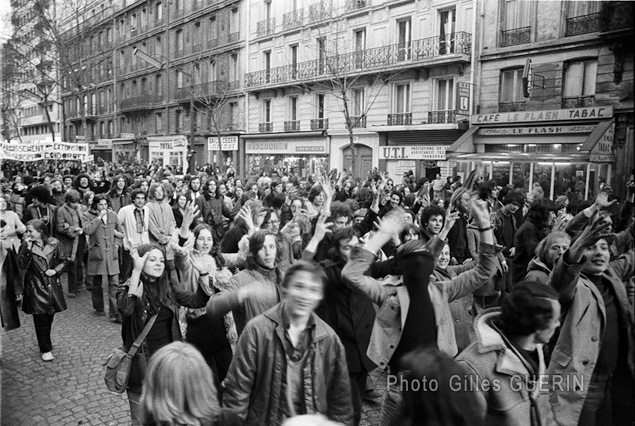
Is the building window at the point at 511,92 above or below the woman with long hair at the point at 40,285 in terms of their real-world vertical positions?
above

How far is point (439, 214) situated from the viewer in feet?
16.8

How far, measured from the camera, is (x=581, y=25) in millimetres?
14617

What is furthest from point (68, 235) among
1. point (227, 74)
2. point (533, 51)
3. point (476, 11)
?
point (227, 74)

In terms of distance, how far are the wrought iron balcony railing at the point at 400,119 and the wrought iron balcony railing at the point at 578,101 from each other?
7.86 m

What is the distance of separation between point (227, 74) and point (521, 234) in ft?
97.7

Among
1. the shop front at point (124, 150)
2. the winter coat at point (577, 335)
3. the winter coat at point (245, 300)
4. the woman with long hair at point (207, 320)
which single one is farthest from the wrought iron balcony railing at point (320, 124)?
the winter coat at point (577, 335)

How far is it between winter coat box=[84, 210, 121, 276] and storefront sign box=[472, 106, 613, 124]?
10.7m

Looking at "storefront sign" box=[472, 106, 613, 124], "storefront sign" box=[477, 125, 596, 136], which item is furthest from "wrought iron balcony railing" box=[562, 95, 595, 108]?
"storefront sign" box=[477, 125, 596, 136]

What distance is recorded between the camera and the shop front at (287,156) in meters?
27.6

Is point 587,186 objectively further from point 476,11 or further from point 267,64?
point 267,64

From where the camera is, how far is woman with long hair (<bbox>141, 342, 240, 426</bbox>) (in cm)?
212

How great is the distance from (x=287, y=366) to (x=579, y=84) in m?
16.0

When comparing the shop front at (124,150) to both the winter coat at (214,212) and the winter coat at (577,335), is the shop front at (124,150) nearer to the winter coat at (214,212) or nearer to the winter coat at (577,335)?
the winter coat at (214,212)

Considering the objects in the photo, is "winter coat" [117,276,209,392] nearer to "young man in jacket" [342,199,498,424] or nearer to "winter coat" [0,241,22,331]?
"young man in jacket" [342,199,498,424]
